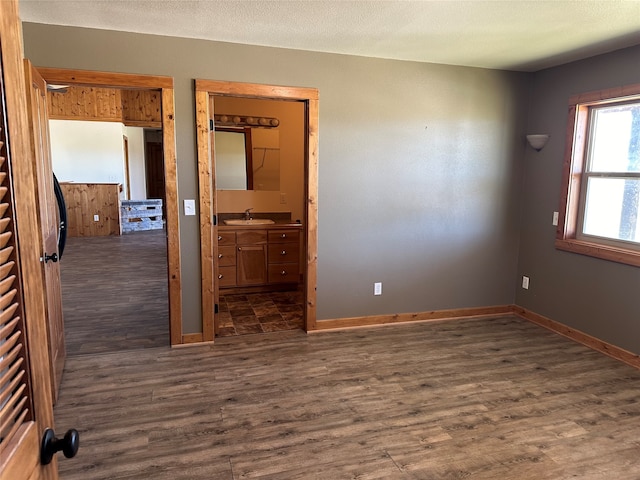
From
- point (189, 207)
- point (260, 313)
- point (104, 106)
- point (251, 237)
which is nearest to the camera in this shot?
point (189, 207)

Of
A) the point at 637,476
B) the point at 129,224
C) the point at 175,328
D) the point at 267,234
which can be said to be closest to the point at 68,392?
the point at 175,328

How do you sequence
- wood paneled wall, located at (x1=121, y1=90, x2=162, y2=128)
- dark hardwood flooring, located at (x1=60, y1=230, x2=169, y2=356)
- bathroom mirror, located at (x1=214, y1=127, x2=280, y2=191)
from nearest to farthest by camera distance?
dark hardwood flooring, located at (x1=60, y1=230, x2=169, y2=356) < bathroom mirror, located at (x1=214, y1=127, x2=280, y2=191) < wood paneled wall, located at (x1=121, y1=90, x2=162, y2=128)

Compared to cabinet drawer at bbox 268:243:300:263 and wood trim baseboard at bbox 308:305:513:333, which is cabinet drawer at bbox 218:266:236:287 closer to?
cabinet drawer at bbox 268:243:300:263

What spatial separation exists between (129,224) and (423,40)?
8550mm

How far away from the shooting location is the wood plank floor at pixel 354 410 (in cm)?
222

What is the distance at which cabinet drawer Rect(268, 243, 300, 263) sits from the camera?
537 centimetres

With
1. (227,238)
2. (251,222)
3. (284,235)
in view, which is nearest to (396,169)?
(284,235)

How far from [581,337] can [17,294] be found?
4275 millimetres

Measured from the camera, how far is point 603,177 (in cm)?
378

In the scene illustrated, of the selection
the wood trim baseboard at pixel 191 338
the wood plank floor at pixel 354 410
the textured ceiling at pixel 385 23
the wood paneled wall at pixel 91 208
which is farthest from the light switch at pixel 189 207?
the wood paneled wall at pixel 91 208

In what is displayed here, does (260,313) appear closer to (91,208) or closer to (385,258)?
(385,258)

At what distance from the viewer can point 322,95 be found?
3.77 m

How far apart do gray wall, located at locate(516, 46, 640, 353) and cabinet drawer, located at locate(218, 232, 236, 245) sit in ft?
10.4

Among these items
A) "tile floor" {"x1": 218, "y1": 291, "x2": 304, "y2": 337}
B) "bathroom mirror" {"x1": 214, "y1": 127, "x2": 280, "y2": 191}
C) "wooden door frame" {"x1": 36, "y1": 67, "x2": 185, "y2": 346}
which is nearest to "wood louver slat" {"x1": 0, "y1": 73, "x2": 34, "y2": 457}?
"wooden door frame" {"x1": 36, "y1": 67, "x2": 185, "y2": 346}
